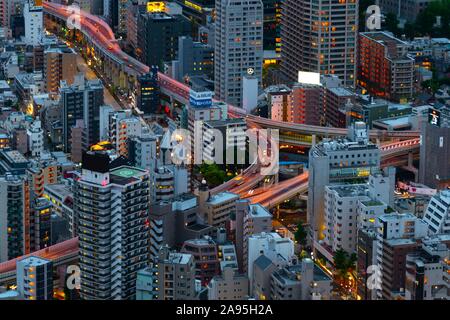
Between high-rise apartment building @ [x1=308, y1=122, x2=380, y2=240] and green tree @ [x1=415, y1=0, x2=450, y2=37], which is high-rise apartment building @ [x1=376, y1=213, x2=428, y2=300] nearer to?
high-rise apartment building @ [x1=308, y1=122, x2=380, y2=240]

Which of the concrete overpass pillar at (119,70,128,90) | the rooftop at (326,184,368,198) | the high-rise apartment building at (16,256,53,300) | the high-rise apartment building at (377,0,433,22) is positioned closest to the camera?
the high-rise apartment building at (16,256,53,300)

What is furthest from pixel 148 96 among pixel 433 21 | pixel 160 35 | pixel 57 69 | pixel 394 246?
pixel 394 246

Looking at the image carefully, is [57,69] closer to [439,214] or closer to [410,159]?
[410,159]

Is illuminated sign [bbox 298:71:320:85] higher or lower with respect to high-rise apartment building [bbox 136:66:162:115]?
higher

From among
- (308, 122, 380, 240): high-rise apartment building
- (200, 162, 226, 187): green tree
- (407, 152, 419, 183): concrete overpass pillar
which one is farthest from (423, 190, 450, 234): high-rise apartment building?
(200, 162, 226, 187): green tree

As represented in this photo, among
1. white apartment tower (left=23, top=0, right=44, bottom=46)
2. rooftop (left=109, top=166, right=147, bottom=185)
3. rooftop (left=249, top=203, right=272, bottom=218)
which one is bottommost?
rooftop (left=249, top=203, right=272, bottom=218)
